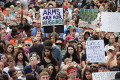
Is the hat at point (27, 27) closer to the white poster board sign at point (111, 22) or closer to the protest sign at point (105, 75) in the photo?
the white poster board sign at point (111, 22)

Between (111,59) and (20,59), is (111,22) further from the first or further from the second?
(20,59)

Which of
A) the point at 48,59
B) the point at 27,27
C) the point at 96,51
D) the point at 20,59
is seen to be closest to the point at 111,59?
the point at 96,51

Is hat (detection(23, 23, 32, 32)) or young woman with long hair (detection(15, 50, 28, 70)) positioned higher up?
hat (detection(23, 23, 32, 32))

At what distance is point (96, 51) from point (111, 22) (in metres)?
0.88

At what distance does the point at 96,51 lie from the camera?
877 centimetres

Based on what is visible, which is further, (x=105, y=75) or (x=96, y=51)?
(x=96, y=51)

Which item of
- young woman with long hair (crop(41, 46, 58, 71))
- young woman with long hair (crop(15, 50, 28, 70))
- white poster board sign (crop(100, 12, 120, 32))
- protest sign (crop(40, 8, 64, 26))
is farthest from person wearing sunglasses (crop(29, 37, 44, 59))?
white poster board sign (crop(100, 12, 120, 32))

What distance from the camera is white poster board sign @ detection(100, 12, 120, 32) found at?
8.38 m

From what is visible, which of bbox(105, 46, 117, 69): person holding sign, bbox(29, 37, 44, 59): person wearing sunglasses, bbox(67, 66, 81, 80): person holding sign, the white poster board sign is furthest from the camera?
bbox(29, 37, 44, 59): person wearing sunglasses

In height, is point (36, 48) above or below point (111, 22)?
below

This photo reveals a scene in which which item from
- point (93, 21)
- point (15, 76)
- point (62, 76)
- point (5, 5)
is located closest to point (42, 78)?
point (62, 76)

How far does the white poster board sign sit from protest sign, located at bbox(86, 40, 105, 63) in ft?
1.43

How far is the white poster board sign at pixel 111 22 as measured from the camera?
8375 mm

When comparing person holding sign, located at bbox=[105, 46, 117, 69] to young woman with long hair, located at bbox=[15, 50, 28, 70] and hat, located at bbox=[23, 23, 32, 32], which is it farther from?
hat, located at bbox=[23, 23, 32, 32]
